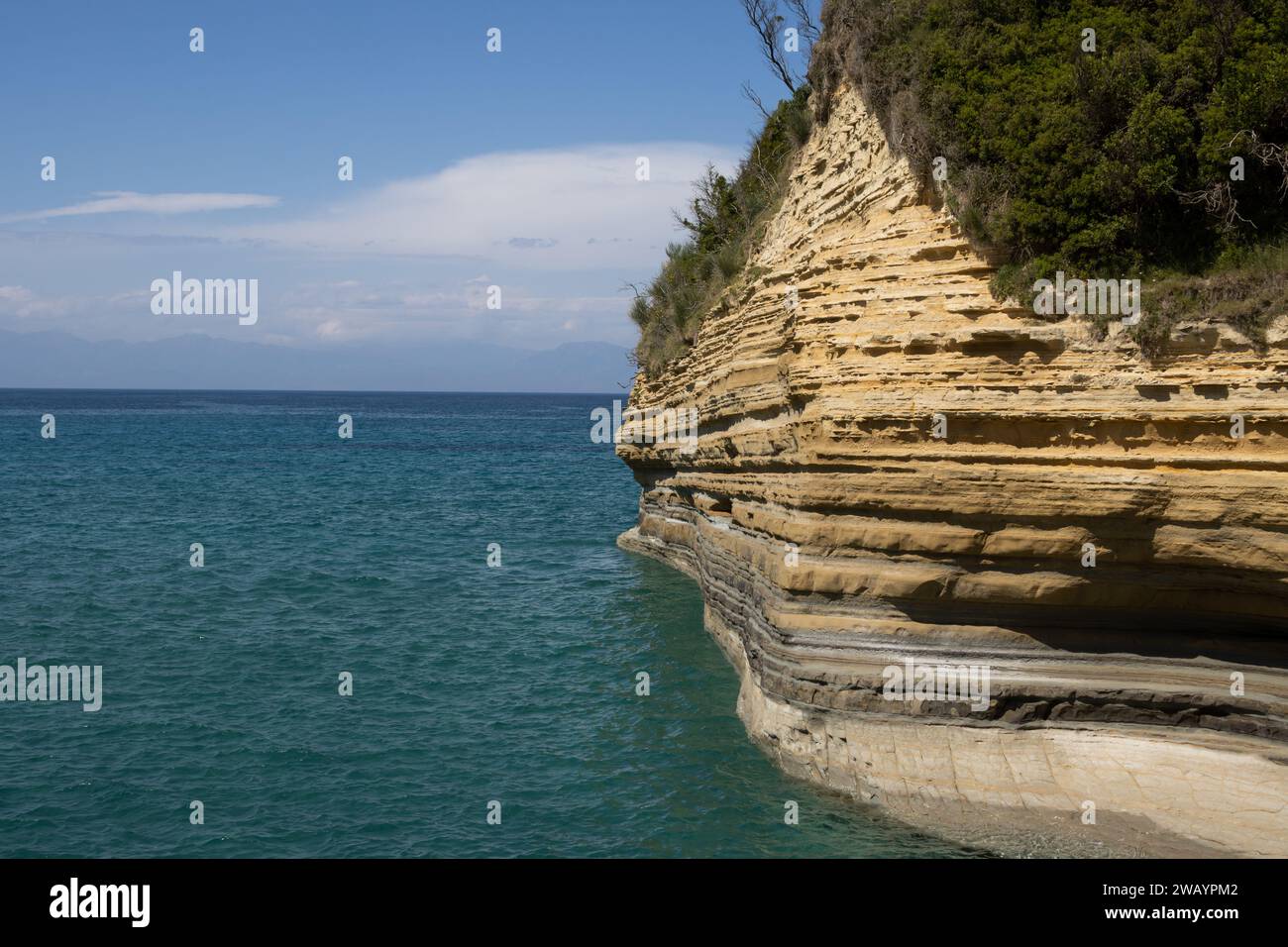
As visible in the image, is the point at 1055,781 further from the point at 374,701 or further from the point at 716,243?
the point at 716,243

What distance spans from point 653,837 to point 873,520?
5.06 meters

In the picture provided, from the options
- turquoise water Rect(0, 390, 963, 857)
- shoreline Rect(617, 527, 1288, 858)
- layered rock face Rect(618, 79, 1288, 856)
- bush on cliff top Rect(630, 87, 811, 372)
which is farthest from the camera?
bush on cliff top Rect(630, 87, 811, 372)

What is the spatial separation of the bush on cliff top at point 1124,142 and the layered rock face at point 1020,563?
0.65m

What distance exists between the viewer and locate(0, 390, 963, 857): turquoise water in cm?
1328

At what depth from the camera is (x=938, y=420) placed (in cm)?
1284

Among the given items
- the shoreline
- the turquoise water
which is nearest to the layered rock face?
the shoreline

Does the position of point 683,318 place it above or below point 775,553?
above

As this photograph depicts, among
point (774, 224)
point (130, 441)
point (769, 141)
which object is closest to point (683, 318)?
point (769, 141)

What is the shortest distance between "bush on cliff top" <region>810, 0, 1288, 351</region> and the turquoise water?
7.64 metres

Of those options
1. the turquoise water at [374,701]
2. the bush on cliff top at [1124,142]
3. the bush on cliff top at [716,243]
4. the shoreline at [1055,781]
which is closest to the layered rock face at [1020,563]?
the shoreline at [1055,781]

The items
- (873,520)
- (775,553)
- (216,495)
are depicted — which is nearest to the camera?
(873,520)

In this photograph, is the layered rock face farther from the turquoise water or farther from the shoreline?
the turquoise water

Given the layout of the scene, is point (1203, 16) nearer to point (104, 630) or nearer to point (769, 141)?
point (769, 141)

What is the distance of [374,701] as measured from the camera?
18328 millimetres
